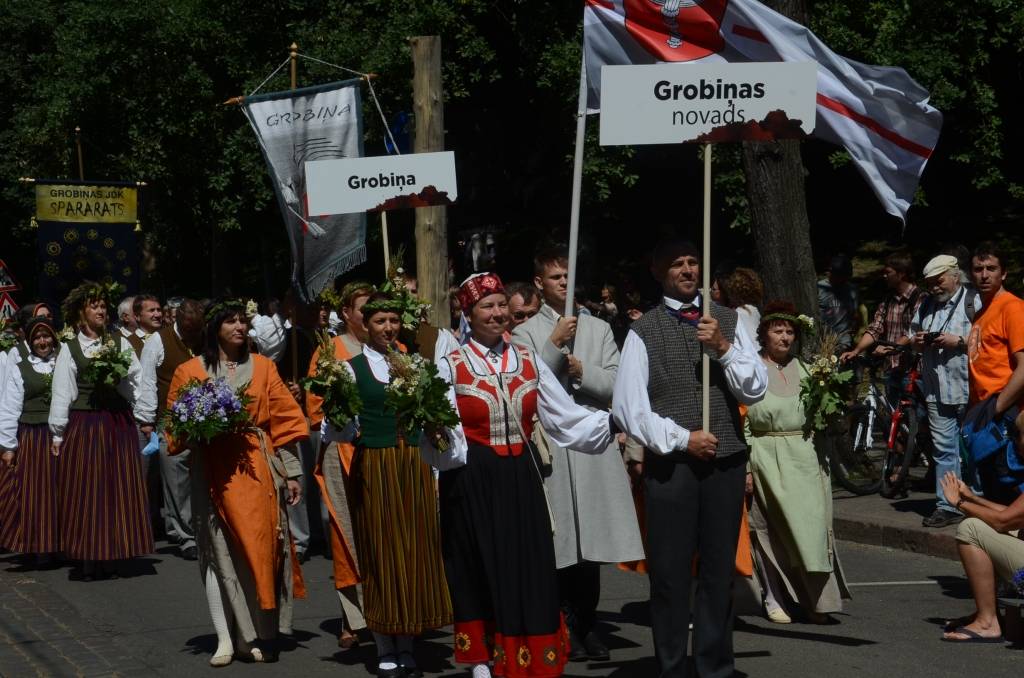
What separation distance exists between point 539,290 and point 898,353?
235 inches

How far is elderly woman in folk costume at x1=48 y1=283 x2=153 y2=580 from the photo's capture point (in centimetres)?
1067

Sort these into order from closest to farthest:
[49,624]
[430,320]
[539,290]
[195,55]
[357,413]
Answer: [357,413] → [539,290] → [49,624] → [430,320] → [195,55]

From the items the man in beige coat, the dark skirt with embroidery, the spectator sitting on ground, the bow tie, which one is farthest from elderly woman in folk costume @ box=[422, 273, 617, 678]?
the spectator sitting on ground

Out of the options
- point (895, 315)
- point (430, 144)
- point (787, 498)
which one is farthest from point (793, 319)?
point (895, 315)

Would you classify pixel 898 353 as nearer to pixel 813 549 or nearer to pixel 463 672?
pixel 813 549

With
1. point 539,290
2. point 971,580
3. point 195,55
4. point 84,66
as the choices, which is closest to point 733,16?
point 539,290

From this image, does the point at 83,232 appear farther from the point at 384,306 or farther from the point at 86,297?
the point at 384,306

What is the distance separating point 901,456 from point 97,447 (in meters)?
6.31

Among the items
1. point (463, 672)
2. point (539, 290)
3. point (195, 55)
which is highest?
point (195, 55)

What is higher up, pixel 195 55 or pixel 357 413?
pixel 195 55

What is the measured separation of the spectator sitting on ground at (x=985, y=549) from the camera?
7.57 meters

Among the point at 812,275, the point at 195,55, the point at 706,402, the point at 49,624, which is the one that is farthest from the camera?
the point at 195,55

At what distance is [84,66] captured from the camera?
78.8 ft

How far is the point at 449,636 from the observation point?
8344 millimetres
